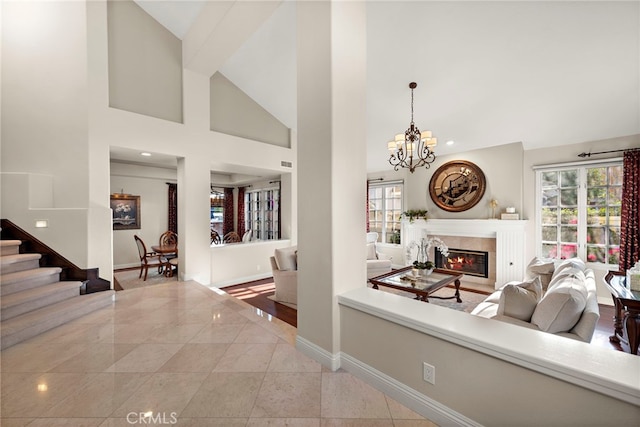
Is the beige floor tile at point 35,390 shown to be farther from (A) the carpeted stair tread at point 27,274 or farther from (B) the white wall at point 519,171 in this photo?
(B) the white wall at point 519,171

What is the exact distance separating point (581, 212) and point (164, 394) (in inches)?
252

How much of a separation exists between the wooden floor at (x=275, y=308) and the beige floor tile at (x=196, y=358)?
1.10m

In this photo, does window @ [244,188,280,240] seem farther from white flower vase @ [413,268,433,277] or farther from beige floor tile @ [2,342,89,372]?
beige floor tile @ [2,342,89,372]

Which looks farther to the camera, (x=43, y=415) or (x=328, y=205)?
(x=328, y=205)

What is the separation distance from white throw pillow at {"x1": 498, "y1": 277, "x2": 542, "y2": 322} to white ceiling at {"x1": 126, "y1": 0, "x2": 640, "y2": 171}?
113 inches

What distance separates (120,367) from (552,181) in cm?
672

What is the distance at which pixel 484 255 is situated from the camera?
5.46 m

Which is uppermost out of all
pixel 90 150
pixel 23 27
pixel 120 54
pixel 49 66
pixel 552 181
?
pixel 23 27

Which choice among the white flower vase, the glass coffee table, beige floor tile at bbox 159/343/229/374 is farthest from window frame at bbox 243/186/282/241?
beige floor tile at bbox 159/343/229/374

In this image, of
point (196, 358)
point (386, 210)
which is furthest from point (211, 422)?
point (386, 210)

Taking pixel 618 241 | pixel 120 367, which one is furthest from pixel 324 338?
pixel 618 241

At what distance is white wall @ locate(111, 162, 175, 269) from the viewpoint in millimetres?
6324

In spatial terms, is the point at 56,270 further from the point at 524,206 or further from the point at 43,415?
the point at 524,206

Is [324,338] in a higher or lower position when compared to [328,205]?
lower
